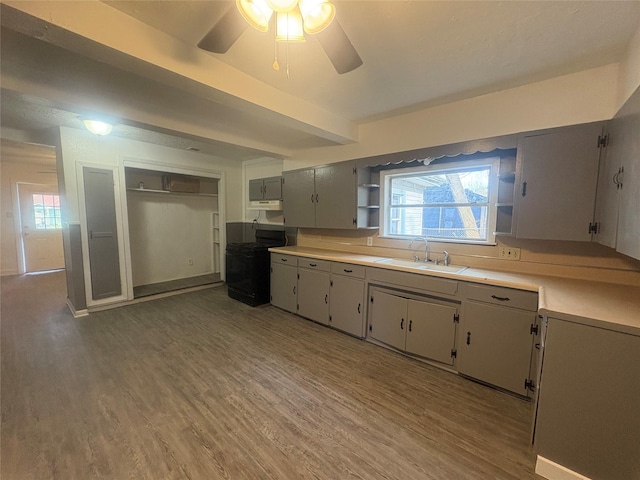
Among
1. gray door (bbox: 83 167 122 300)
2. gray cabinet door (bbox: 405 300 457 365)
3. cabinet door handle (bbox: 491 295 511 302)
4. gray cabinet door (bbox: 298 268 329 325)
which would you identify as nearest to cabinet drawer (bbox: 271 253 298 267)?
gray cabinet door (bbox: 298 268 329 325)

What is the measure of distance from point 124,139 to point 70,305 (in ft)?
8.65

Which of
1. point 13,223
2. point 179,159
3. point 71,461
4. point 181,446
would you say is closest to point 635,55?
point 181,446

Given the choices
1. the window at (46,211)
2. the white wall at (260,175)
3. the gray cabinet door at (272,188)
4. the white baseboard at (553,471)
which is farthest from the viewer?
the window at (46,211)

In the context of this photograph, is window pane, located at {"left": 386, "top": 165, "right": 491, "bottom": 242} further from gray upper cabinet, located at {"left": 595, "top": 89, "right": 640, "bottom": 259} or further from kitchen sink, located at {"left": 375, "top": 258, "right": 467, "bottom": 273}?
gray upper cabinet, located at {"left": 595, "top": 89, "right": 640, "bottom": 259}

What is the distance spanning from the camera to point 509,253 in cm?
243

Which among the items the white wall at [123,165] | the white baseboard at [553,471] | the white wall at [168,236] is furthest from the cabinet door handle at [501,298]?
the white wall at [168,236]

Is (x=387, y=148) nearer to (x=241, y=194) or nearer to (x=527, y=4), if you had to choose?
(x=527, y=4)

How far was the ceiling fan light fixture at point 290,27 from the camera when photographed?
132 centimetres

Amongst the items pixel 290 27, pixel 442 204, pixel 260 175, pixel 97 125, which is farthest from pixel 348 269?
pixel 97 125

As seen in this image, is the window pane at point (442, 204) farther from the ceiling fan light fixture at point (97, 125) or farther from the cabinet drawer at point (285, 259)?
the ceiling fan light fixture at point (97, 125)

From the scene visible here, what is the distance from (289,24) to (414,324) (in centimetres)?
254

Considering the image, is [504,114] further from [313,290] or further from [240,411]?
[240,411]

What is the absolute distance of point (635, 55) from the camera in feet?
5.03

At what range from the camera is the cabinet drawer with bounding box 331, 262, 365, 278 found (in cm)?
293
